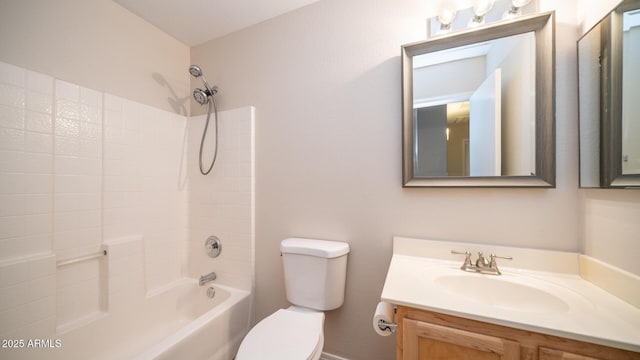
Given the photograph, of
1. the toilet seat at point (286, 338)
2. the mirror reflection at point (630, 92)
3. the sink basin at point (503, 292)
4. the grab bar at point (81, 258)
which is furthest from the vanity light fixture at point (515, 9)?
the grab bar at point (81, 258)

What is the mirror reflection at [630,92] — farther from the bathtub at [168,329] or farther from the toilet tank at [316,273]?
the bathtub at [168,329]

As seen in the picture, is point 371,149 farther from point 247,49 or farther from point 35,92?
point 35,92

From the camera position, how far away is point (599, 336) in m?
0.62

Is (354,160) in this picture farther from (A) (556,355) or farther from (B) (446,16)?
(A) (556,355)

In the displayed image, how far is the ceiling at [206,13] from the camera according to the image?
147 cm

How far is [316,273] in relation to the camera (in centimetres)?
131

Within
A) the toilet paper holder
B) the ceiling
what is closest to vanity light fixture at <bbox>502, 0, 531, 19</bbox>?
the ceiling

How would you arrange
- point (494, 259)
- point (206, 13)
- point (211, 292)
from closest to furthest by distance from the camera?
point (494, 259) → point (206, 13) → point (211, 292)

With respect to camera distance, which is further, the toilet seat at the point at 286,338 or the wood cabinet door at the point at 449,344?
the toilet seat at the point at 286,338

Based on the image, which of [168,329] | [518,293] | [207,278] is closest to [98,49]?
[207,278]

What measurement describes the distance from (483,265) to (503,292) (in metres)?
0.12

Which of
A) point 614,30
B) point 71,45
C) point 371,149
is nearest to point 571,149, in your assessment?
point 614,30

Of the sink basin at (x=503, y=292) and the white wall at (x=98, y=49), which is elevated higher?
the white wall at (x=98, y=49)

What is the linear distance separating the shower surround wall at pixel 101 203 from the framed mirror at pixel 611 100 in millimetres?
1755
